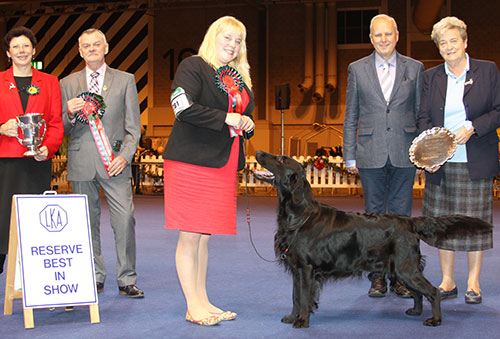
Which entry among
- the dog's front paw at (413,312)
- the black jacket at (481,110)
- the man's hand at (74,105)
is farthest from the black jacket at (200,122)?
the black jacket at (481,110)

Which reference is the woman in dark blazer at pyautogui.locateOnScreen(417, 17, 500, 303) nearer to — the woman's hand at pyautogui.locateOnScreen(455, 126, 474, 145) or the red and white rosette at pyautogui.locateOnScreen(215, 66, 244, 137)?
the woman's hand at pyautogui.locateOnScreen(455, 126, 474, 145)

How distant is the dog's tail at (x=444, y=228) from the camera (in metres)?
2.96

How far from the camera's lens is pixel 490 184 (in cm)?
340

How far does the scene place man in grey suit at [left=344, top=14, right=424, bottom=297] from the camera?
3477 millimetres

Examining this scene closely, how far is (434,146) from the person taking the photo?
322 centimetres

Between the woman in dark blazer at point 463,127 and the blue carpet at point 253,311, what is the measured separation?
0.32m

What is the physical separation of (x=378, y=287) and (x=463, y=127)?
42.6 inches

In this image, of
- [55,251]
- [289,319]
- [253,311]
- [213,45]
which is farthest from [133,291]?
[213,45]

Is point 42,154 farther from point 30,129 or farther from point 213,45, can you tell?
point 213,45

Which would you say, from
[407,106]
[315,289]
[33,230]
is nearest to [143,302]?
[33,230]

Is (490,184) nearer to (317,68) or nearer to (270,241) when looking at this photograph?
(270,241)

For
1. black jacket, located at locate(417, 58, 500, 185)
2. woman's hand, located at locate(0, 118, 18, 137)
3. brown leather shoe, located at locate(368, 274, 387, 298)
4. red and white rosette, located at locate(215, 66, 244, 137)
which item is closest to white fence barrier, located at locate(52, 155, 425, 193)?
brown leather shoe, located at locate(368, 274, 387, 298)

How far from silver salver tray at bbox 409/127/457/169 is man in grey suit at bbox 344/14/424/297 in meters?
0.22

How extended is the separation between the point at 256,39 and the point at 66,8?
233 inches
